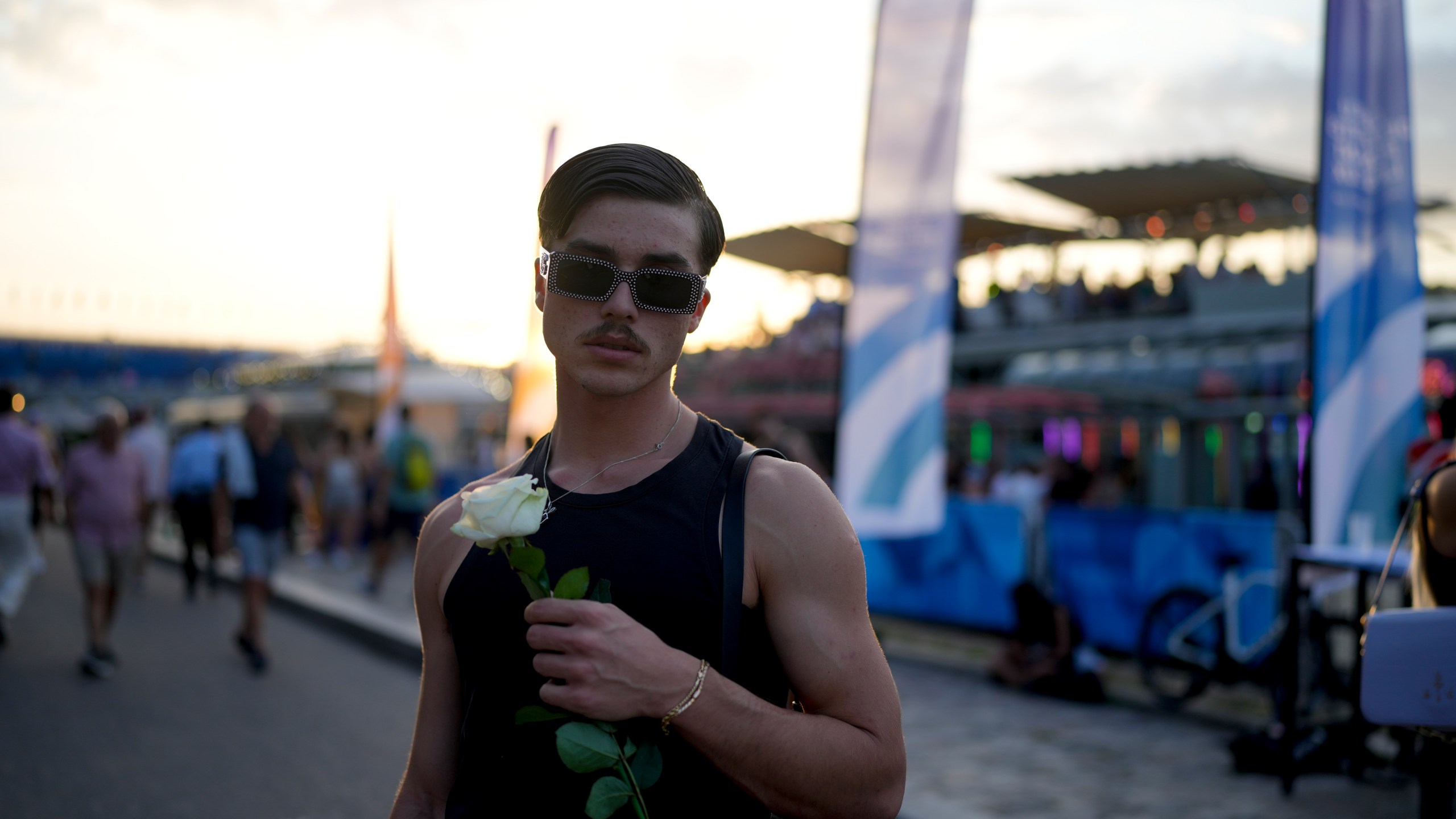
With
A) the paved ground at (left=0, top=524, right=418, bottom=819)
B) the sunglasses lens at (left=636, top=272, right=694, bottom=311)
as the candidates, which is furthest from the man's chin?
the paved ground at (left=0, top=524, right=418, bottom=819)

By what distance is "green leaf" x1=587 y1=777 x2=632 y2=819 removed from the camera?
1.42 metres

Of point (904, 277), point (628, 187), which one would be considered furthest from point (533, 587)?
point (904, 277)

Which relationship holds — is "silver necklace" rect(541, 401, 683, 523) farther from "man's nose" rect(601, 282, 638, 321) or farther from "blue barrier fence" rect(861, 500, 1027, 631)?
"blue barrier fence" rect(861, 500, 1027, 631)

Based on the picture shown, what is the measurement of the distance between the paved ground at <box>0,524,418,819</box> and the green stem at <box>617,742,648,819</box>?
4.37 metres

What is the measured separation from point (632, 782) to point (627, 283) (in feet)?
2.22

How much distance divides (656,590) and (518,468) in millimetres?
529


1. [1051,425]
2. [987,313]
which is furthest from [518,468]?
[987,313]

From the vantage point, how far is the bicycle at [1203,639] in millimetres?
7418

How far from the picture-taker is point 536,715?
144 centimetres

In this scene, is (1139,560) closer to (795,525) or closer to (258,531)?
(258,531)

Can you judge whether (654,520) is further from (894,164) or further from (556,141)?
(556,141)

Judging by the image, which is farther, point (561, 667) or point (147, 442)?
point (147, 442)

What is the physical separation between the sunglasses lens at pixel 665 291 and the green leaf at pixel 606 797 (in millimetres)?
649

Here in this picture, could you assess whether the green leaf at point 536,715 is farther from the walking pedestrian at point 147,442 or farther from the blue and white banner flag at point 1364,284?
the walking pedestrian at point 147,442
